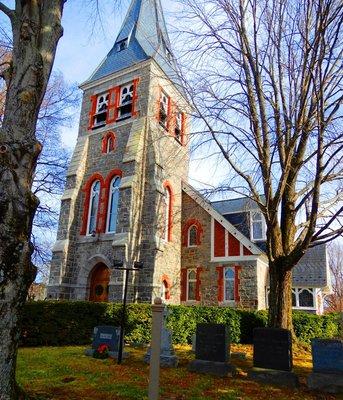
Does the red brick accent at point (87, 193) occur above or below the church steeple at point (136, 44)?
below

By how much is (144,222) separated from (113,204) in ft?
7.90

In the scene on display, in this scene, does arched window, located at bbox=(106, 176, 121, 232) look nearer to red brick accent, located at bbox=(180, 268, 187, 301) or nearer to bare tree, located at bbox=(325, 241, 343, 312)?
red brick accent, located at bbox=(180, 268, 187, 301)

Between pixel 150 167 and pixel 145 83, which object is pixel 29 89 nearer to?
pixel 150 167

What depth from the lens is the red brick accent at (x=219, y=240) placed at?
19.9 m

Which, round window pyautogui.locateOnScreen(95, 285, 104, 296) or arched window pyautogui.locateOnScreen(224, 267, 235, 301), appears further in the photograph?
arched window pyautogui.locateOnScreen(224, 267, 235, 301)

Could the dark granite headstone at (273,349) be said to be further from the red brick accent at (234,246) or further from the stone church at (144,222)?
the red brick accent at (234,246)

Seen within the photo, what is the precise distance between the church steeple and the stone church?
0.16 meters

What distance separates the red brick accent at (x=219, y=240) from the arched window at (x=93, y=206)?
269 inches

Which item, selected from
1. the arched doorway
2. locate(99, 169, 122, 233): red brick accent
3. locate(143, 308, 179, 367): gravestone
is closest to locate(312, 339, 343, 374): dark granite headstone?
locate(143, 308, 179, 367): gravestone

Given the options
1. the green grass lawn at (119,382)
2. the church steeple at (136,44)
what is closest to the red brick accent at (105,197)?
the church steeple at (136,44)

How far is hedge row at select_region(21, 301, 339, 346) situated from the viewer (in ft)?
40.5

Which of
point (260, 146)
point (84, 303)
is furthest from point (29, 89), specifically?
point (84, 303)

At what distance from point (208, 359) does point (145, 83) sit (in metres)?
16.6

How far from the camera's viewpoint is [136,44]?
76.7ft
